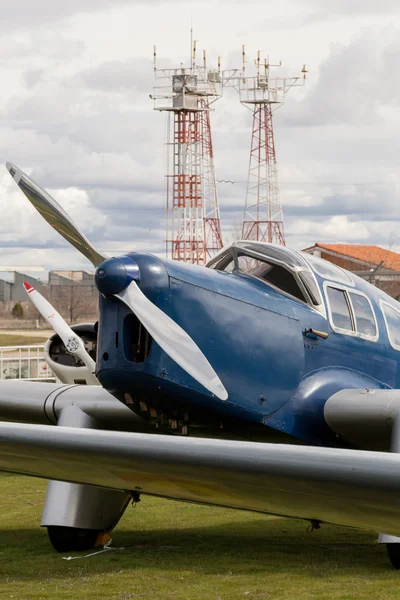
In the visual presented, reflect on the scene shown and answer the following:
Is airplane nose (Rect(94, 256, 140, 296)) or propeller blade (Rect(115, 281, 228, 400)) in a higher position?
airplane nose (Rect(94, 256, 140, 296))

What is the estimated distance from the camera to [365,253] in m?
86.9

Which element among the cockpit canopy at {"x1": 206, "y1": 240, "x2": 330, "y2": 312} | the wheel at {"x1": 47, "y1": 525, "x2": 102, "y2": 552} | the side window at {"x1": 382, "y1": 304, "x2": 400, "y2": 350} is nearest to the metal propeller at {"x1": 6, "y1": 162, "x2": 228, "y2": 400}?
the cockpit canopy at {"x1": 206, "y1": 240, "x2": 330, "y2": 312}

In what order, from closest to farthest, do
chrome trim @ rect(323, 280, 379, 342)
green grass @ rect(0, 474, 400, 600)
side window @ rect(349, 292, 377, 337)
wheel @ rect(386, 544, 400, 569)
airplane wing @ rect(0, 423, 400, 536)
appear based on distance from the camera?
airplane wing @ rect(0, 423, 400, 536) < green grass @ rect(0, 474, 400, 600) < wheel @ rect(386, 544, 400, 569) < chrome trim @ rect(323, 280, 379, 342) < side window @ rect(349, 292, 377, 337)

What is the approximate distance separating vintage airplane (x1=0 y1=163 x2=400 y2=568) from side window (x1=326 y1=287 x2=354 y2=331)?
0.04 ft

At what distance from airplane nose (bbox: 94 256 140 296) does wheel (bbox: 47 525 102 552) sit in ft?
10.4

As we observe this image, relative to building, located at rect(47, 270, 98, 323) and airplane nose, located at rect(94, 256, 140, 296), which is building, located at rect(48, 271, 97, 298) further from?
airplane nose, located at rect(94, 256, 140, 296)

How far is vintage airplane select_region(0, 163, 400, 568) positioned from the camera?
18.5 ft

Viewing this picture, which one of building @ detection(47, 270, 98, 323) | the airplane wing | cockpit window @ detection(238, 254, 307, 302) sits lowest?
the airplane wing

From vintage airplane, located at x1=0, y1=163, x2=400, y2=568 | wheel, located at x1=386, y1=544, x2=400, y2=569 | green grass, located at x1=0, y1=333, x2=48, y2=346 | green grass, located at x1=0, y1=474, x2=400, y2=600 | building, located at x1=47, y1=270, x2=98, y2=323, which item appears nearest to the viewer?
vintage airplane, located at x1=0, y1=163, x2=400, y2=568

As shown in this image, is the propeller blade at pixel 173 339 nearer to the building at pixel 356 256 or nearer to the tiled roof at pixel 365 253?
the building at pixel 356 256

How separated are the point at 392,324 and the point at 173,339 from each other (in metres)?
3.06

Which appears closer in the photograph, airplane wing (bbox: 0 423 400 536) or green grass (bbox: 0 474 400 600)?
airplane wing (bbox: 0 423 400 536)

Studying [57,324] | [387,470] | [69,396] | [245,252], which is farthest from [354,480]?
[57,324]

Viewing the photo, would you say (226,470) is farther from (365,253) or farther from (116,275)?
(365,253)
